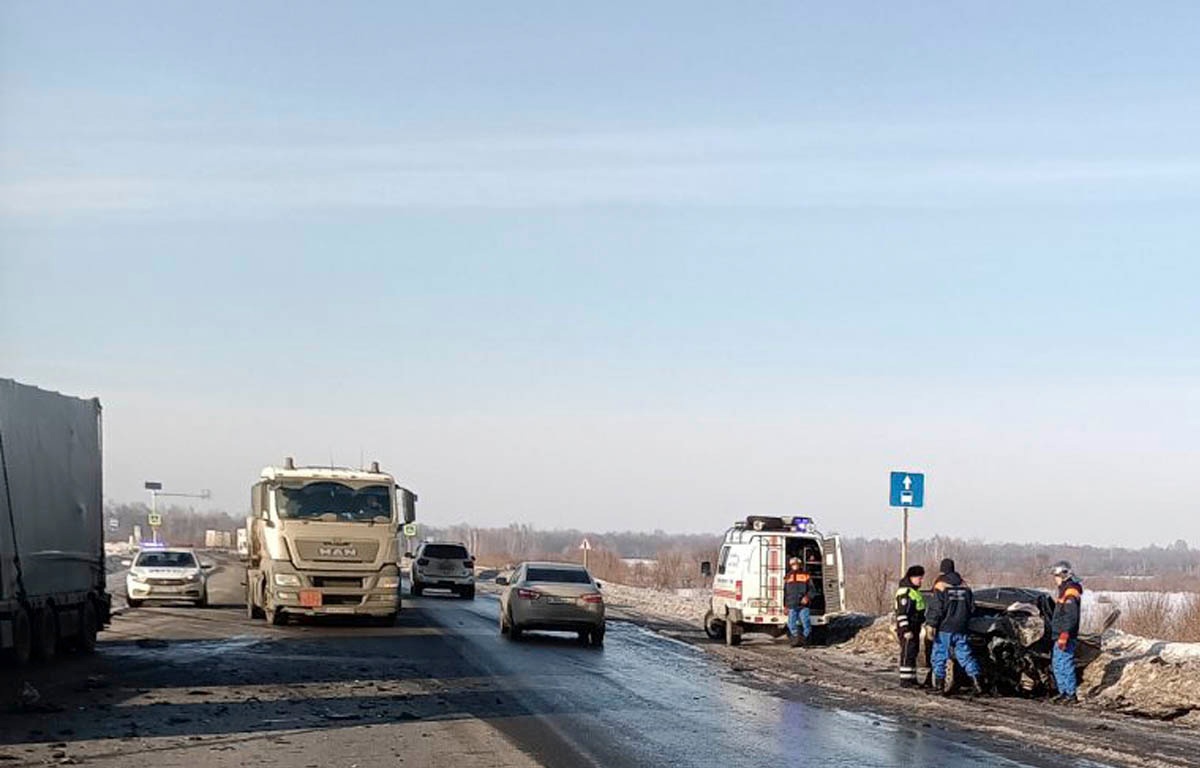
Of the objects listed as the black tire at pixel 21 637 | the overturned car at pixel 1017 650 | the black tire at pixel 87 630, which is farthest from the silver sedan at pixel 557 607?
the black tire at pixel 21 637

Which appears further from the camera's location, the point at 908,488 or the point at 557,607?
the point at 908,488

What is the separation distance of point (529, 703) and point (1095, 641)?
9234mm

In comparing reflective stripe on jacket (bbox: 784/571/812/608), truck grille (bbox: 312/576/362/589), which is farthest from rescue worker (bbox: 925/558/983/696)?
truck grille (bbox: 312/576/362/589)

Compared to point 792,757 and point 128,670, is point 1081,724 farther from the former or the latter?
point 128,670

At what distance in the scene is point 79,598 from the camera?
22906mm

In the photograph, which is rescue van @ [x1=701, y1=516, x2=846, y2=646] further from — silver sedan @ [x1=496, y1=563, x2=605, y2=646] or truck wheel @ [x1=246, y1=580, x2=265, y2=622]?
truck wheel @ [x1=246, y1=580, x2=265, y2=622]

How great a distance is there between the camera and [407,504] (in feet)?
98.1

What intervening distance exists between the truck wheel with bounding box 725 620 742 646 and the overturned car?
8.84 meters

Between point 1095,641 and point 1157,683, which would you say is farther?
point 1095,641

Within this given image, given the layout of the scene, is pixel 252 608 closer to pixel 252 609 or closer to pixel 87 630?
pixel 252 609

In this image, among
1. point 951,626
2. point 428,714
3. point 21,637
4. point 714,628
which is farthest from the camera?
point 714,628

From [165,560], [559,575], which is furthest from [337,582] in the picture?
[165,560]

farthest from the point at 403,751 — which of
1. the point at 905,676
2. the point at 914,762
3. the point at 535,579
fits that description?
the point at 535,579

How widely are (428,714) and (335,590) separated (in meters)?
13.4
